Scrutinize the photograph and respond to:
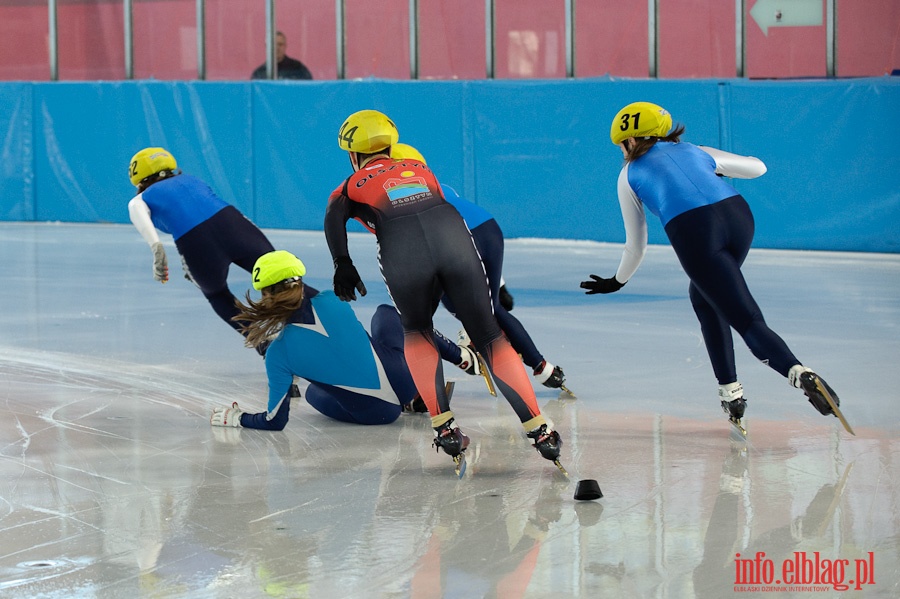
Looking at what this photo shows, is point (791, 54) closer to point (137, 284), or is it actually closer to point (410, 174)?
point (137, 284)

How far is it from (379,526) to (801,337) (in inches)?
156

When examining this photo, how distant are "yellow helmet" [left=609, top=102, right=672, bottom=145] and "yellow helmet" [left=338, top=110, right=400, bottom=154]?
37.9 inches

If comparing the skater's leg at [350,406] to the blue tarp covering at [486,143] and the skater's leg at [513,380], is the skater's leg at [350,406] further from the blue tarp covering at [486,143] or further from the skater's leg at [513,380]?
the blue tarp covering at [486,143]

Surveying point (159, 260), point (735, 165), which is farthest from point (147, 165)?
point (735, 165)

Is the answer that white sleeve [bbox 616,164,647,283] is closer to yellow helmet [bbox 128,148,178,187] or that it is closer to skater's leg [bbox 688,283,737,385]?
skater's leg [bbox 688,283,737,385]

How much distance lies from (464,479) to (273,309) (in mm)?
1137

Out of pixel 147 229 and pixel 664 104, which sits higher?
pixel 664 104

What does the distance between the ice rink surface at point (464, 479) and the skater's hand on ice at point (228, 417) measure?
6cm

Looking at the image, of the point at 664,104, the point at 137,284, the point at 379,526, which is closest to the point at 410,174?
the point at 379,526

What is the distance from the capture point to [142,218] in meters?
6.39

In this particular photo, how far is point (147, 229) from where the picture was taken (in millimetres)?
6340

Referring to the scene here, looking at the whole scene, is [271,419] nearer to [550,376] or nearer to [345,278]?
[345,278]

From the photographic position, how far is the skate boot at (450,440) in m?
4.57

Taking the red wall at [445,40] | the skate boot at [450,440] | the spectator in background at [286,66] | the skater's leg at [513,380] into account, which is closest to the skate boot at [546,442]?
the skater's leg at [513,380]
